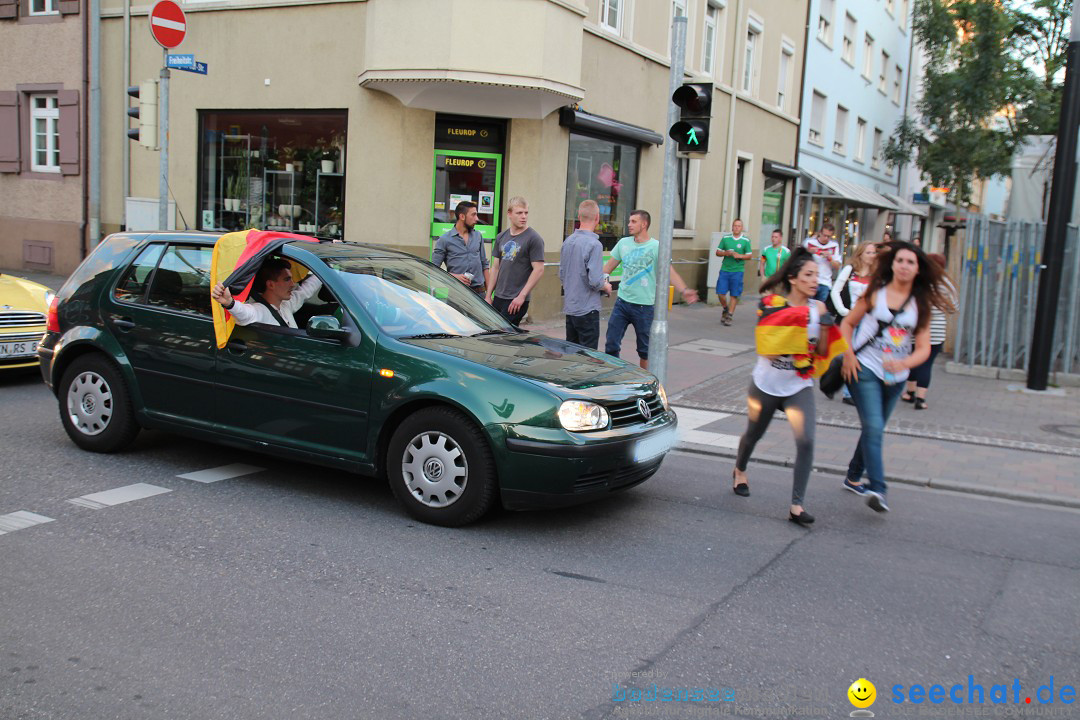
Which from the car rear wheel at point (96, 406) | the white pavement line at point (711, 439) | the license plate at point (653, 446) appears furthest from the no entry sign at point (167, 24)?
the license plate at point (653, 446)

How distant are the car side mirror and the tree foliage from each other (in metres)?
27.6

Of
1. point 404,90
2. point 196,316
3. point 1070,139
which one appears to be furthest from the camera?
point 404,90

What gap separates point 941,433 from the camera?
8.60 meters

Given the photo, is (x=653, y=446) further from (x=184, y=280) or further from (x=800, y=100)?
(x=800, y=100)

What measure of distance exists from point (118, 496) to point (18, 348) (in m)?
4.02

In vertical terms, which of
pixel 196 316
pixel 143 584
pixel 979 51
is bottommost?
pixel 143 584

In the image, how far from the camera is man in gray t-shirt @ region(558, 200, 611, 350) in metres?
8.87

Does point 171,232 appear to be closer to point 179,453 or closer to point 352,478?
point 179,453

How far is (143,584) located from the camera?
14.1ft

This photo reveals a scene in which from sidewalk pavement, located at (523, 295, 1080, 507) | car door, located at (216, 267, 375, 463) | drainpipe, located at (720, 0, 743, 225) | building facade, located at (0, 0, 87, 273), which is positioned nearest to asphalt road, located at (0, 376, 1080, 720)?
car door, located at (216, 267, 375, 463)

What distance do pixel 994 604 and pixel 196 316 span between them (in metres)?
4.88

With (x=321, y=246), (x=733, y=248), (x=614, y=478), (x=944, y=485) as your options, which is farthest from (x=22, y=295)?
(x=733, y=248)

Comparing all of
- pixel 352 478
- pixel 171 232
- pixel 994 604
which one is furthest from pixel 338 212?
pixel 994 604

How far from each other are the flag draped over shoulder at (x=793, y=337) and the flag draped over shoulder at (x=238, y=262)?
2933 millimetres
